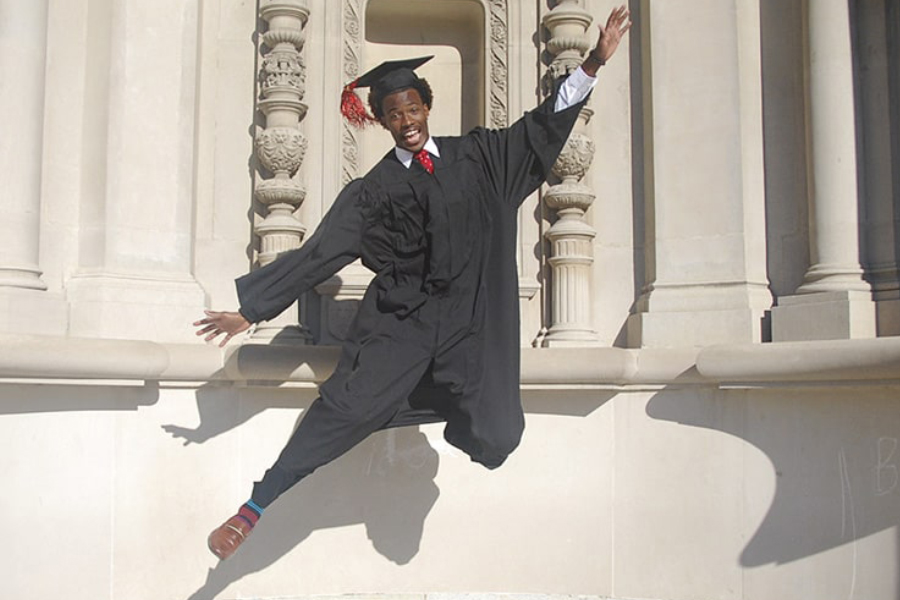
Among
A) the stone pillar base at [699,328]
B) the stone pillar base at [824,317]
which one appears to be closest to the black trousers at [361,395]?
the stone pillar base at [699,328]

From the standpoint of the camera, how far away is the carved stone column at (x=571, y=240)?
4.50m

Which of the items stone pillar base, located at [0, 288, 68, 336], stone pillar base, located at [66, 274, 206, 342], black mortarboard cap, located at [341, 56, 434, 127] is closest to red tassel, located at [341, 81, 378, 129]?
black mortarboard cap, located at [341, 56, 434, 127]

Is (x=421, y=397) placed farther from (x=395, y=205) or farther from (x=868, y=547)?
(x=868, y=547)

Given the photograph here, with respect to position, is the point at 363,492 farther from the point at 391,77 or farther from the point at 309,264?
the point at 391,77

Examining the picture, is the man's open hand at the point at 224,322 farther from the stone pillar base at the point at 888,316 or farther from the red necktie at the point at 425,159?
the stone pillar base at the point at 888,316

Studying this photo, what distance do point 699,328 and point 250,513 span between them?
2001 millimetres

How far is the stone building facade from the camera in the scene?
3.85 m

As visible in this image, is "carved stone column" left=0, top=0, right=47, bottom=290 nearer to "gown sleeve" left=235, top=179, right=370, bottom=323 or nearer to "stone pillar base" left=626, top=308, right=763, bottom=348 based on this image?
"gown sleeve" left=235, top=179, right=370, bottom=323

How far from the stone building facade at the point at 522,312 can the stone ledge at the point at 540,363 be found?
0.01 m

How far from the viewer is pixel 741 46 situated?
4465 mm

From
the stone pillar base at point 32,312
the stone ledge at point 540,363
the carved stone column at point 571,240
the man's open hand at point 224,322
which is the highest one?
the carved stone column at point 571,240

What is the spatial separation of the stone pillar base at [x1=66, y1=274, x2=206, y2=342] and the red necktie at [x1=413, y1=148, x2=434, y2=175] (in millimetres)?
1272

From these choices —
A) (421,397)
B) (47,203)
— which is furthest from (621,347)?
(47,203)

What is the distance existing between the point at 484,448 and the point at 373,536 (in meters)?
0.96
